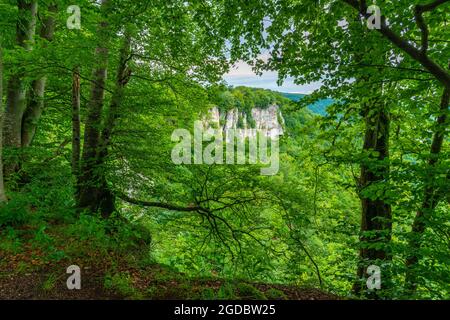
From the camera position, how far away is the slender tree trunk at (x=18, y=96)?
6.64 metres

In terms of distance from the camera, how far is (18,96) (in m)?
6.94

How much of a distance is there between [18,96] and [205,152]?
15.1 ft

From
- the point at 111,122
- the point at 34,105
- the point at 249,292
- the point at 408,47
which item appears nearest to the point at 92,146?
the point at 111,122

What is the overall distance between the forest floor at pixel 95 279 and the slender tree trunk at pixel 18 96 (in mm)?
2837

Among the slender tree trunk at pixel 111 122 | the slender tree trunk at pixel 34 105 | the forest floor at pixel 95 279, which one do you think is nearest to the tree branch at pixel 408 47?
the forest floor at pixel 95 279

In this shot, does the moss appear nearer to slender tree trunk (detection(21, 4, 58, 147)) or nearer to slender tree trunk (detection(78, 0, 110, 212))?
slender tree trunk (detection(78, 0, 110, 212))

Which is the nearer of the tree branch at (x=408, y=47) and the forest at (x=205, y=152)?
the tree branch at (x=408, y=47)

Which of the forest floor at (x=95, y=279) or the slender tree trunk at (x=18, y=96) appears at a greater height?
the slender tree trunk at (x=18, y=96)

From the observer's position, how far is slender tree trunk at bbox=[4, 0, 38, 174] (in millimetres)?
6637

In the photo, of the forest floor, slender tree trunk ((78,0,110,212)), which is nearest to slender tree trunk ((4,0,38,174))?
slender tree trunk ((78,0,110,212))

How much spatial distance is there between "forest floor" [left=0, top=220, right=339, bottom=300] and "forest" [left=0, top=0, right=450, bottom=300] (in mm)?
24

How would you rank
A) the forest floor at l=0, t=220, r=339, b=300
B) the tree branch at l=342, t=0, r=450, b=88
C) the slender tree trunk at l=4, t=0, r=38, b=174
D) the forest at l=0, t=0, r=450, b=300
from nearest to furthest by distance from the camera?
1. the tree branch at l=342, t=0, r=450, b=88
2. the forest floor at l=0, t=220, r=339, b=300
3. the forest at l=0, t=0, r=450, b=300
4. the slender tree trunk at l=4, t=0, r=38, b=174

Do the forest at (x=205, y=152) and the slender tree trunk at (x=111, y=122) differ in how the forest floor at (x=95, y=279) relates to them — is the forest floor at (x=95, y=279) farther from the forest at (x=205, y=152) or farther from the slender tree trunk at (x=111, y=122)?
the slender tree trunk at (x=111, y=122)
